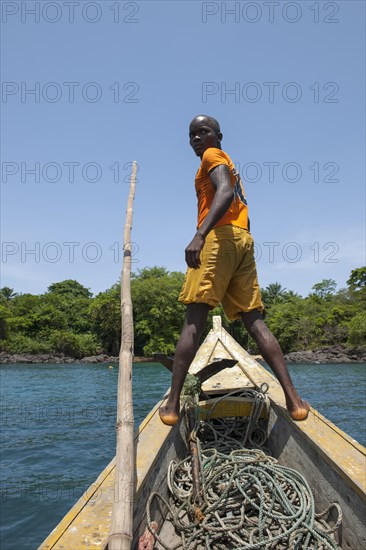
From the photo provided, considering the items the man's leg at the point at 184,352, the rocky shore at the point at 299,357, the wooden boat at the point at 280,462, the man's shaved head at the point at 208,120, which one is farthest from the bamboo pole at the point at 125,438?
the rocky shore at the point at 299,357

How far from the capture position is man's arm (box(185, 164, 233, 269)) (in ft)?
7.17

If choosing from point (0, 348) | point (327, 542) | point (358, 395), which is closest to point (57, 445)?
point (327, 542)

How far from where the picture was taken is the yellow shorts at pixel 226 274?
240 centimetres

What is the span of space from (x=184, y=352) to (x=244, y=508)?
0.80 meters

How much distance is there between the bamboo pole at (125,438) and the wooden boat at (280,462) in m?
0.08

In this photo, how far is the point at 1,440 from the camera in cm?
764

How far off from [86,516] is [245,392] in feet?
6.19

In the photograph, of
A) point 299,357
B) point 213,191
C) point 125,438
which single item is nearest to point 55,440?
point 213,191

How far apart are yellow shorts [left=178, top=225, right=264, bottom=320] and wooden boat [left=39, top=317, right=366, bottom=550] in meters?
0.71

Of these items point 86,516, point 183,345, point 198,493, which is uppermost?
point 183,345

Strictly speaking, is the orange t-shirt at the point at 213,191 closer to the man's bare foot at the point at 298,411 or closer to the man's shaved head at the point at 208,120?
the man's shaved head at the point at 208,120

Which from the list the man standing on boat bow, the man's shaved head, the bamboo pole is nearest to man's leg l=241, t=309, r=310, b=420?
the man standing on boat bow

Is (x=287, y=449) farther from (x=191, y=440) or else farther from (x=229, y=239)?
(x=229, y=239)

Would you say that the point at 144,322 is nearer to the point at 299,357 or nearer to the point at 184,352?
the point at 299,357
